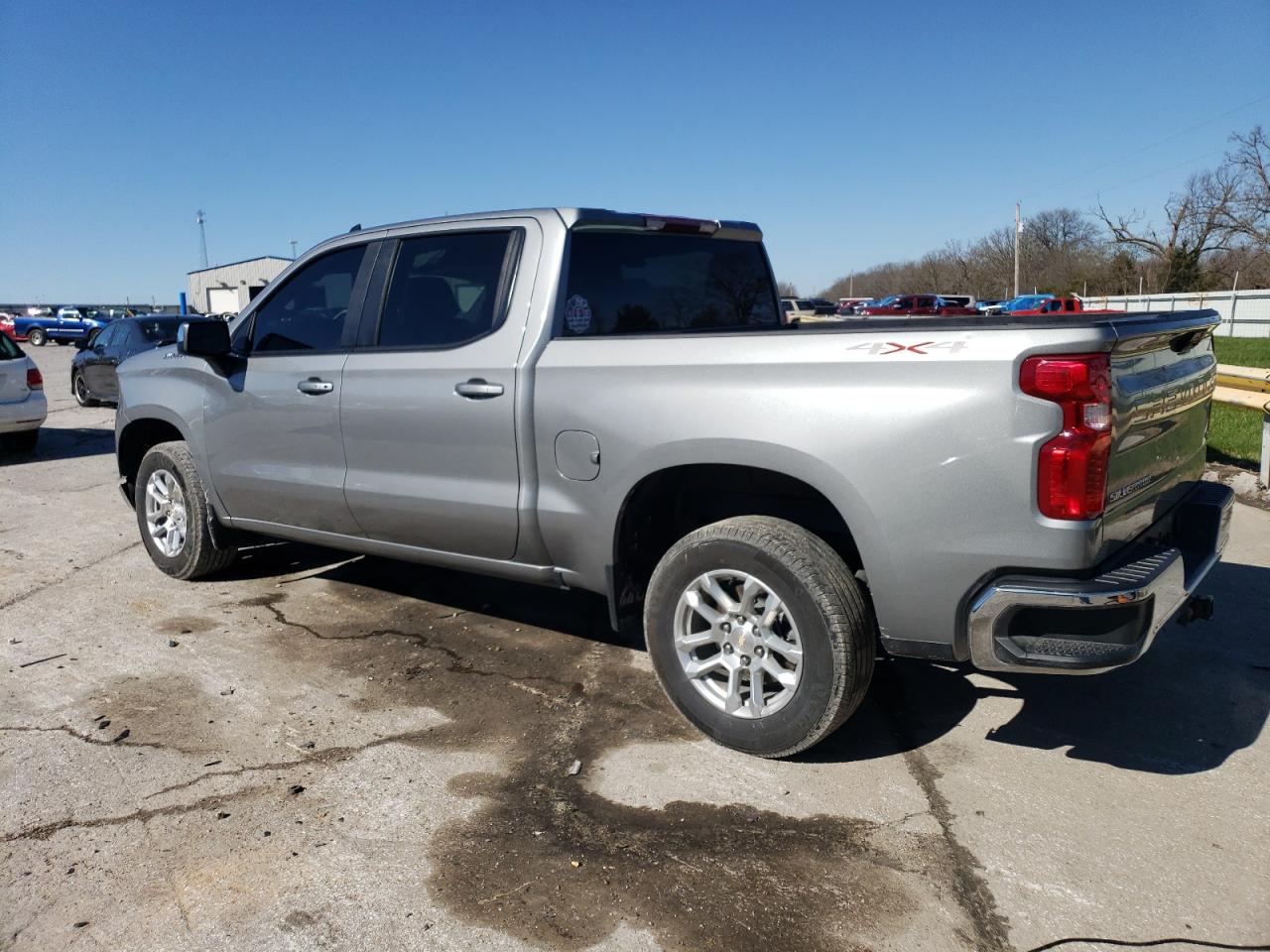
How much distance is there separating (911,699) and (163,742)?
304 cm

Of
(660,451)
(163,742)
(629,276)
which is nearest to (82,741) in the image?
(163,742)

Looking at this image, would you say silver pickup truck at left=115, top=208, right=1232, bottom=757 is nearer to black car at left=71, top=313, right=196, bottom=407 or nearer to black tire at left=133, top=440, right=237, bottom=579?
black tire at left=133, top=440, right=237, bottom=579

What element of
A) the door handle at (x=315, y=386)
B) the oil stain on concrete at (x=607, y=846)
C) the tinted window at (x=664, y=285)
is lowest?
the oil stain on concrete at (x=607, y=846)

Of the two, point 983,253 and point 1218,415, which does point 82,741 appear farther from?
point 983,253

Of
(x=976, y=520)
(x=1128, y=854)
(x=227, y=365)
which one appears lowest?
(x=1128, y=854)

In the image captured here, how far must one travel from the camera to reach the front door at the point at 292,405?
4789 mm

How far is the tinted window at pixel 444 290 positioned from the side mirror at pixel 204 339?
1005 millimetres

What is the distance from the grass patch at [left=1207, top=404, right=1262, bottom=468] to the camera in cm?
855

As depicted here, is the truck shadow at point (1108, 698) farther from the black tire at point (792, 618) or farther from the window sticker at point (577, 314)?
the window sticker at point (577, 314)

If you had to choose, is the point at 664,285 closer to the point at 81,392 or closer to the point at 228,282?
the point at 81,392

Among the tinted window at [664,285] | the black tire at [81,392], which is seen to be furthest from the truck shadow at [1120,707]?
the black tire at [81,392]

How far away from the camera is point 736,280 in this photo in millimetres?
5023

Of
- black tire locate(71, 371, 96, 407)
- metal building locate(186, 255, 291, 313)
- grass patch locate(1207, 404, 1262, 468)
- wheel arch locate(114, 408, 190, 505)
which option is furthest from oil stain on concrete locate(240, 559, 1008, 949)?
metal building locate(186, 255, 291, 313)

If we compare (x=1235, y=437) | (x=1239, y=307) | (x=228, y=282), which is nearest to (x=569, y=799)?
(x=1235, y=437)
